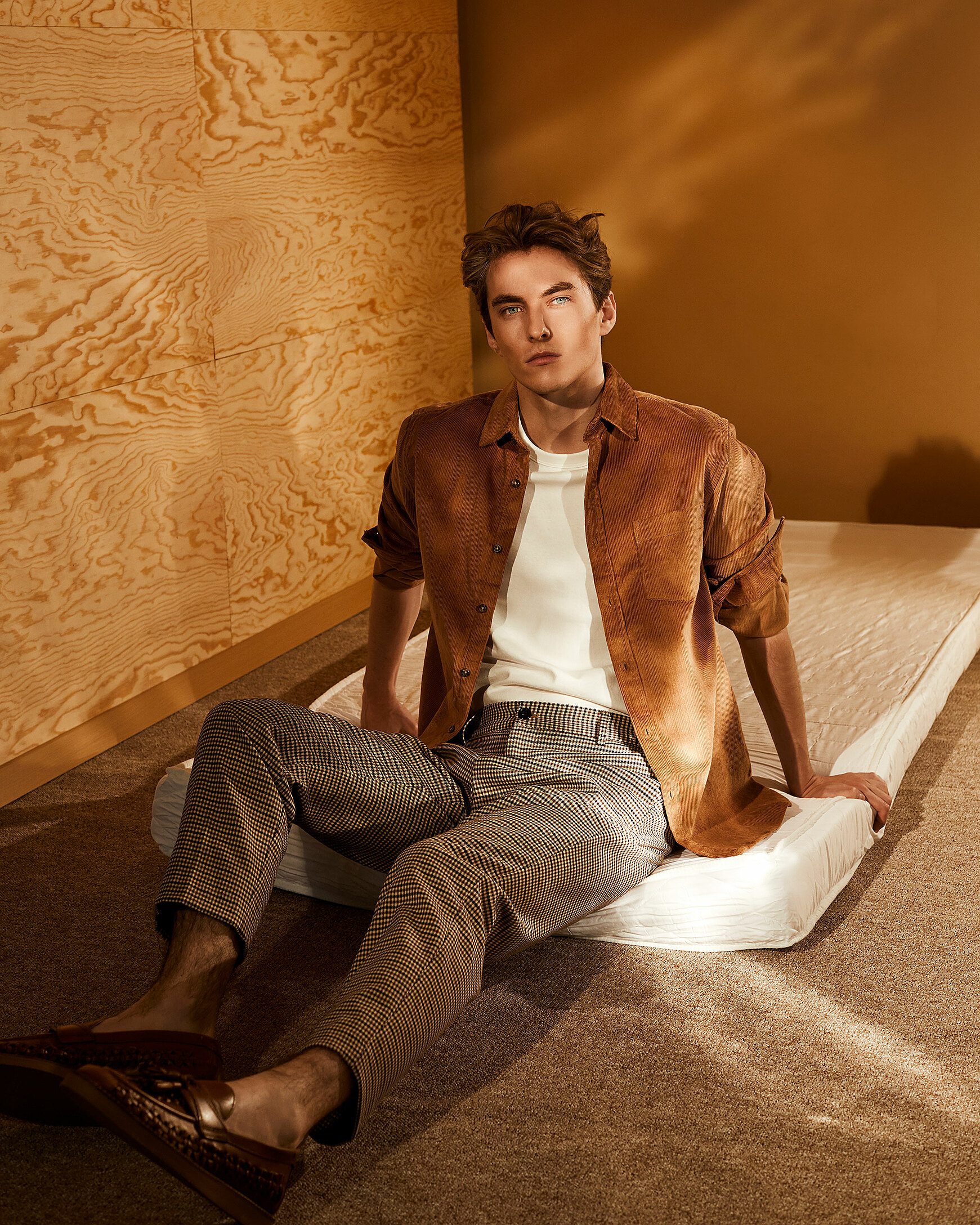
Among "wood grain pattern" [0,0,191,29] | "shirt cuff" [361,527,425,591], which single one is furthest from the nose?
"wood grain pattern" [0,0,191,29]

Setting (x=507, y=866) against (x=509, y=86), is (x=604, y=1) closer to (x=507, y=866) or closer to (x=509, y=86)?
(x=509, y=86)

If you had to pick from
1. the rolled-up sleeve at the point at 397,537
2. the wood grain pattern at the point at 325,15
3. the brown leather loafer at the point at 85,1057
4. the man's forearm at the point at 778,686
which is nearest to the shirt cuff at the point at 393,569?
the rolled-up sleeve at the point at 397,537

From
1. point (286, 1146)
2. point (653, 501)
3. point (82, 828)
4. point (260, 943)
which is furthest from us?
point (82, 828)

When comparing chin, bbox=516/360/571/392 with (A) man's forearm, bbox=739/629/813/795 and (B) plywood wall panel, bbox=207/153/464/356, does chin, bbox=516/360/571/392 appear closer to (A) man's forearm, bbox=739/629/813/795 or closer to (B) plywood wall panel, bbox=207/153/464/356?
(A) man's forearm, bbox=739/629/813/795

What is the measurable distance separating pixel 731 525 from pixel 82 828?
1359 millimetres

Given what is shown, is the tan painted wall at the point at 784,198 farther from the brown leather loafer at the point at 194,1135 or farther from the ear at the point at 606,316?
the brown leather loafer at the point at 194,1135

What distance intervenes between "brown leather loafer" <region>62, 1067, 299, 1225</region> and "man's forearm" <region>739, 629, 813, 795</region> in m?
0.95

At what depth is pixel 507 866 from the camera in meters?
1.45

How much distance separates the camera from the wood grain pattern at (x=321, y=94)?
2.96 m

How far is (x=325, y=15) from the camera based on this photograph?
3314mm

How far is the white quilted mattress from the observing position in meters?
1.75

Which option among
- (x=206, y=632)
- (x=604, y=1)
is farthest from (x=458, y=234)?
(x=206, y=632)

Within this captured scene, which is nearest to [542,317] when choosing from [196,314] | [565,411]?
[565,411]

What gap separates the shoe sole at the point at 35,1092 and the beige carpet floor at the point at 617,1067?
0.09m
